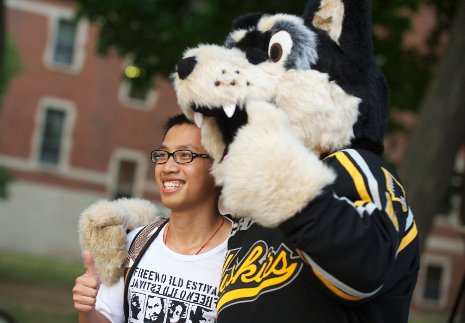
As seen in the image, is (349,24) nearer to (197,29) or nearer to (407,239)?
(407,239)

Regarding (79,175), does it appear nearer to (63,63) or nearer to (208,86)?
(63,63)

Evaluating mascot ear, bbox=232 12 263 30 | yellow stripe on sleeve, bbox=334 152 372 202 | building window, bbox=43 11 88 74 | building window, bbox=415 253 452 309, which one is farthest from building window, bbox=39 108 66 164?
yellow stripe on sleeve, bbox=334 152 372 202

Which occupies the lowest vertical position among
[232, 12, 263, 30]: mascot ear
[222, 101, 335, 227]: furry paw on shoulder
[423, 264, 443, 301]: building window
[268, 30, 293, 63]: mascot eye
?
[423, 264, 443, 301]: building window

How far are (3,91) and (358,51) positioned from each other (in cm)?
1669

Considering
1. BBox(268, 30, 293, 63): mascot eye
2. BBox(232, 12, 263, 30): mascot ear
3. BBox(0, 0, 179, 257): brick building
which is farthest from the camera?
BBox(0, 0, 179, 257): brick building

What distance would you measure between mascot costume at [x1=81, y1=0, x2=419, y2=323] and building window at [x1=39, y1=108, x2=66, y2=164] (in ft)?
79.8

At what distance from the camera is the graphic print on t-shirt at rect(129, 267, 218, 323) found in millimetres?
2852

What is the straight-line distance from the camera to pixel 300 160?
6.61 feet

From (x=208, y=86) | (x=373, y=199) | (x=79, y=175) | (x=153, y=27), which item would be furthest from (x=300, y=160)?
(x=79, y=175)

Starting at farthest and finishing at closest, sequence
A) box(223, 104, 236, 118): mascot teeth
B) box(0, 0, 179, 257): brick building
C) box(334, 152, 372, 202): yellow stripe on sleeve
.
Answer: box(0, 0, 179, 257): brick building < box(223, 104, 236, 118): mascot teeth < box(334, 152, 372, 202): yellow stripe on sleeve

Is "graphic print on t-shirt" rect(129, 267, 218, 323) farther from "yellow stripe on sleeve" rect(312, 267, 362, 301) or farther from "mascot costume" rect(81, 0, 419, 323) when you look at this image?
"yellow stripe on sleeve" rect(312, 267, 362, 301)

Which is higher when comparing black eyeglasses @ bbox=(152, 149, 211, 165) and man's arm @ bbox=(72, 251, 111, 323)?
black eyeglasses @ bbox=(152, 149, 211, 165)

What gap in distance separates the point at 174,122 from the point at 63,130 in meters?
23.8

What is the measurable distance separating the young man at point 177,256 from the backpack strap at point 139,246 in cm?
1
